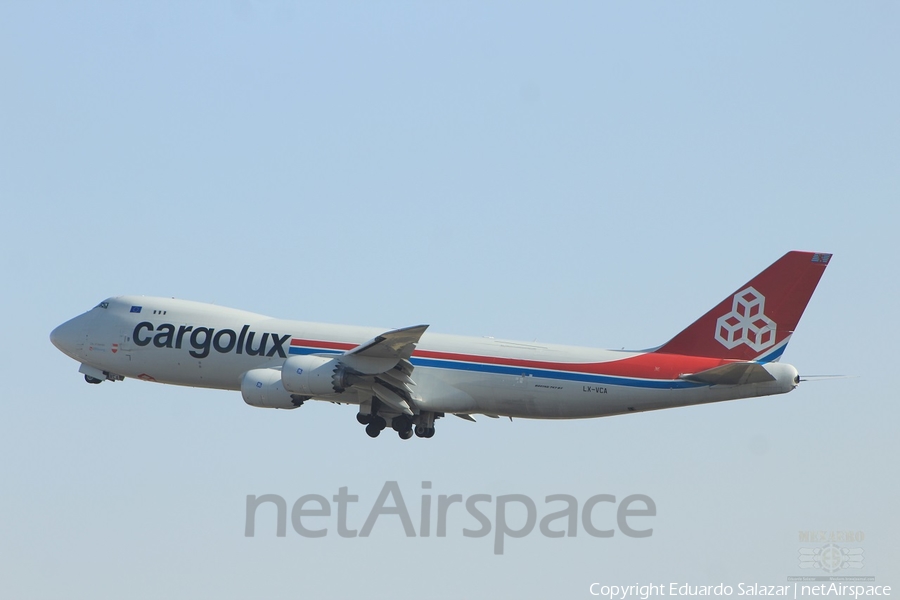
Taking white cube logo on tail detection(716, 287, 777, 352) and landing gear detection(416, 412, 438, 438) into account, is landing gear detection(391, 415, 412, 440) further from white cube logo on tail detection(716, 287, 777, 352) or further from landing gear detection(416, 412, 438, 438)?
white cube logo on tail detection(716, 287, 777, 352)

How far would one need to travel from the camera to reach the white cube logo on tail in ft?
149

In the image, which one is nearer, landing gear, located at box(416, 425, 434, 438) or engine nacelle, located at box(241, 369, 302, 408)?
engine nacelle, located at box(241, 369, 302, 408)

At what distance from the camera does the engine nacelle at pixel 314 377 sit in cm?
4512

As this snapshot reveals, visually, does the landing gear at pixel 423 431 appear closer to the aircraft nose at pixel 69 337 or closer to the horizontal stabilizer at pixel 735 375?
the horizontal stabilizer at pixel 735 375

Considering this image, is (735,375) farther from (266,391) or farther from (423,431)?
(266,391)

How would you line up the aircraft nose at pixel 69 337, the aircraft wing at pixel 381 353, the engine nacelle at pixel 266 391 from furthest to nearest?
1. the aircraft nose at pixel 69 337
2. the engine nacelle at pixel 266 391
3. the aircraft wing at pixel 381 353

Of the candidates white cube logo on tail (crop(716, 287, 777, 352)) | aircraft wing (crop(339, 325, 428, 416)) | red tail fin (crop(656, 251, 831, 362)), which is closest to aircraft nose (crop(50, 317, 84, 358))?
aircraft wing (crop(339, 325, 428, 416))

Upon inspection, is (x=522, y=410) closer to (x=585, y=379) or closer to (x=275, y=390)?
(x=585, y=379)

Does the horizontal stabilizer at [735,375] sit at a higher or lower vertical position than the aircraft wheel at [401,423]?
higher

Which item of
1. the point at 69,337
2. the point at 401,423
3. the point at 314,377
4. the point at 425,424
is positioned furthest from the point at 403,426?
the point at 69,337

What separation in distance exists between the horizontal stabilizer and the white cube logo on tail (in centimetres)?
235

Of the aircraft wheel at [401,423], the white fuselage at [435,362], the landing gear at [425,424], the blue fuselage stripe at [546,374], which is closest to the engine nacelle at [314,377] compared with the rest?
the white fuselage at [435,362]

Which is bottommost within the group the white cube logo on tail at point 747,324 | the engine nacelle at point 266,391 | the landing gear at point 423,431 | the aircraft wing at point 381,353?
the landing gear at point 423,431

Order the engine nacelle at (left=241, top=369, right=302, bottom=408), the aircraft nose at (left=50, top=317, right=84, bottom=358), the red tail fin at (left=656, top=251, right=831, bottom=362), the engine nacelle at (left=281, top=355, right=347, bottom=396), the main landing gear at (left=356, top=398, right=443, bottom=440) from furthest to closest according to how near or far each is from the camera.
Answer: the aircraft nose at (left=50, top=317, right=84, bottom=358) < the main landing gear at (left=356, top=398, right=443, bottom=440) < the engine nacelle at (left=241, top=369, right=302, bottom=408) < the red tail fin at (left=656, top=251, right=831, bottom=362) < the engine nacelle at (left=281, top=355, right=347, bottom=396)
